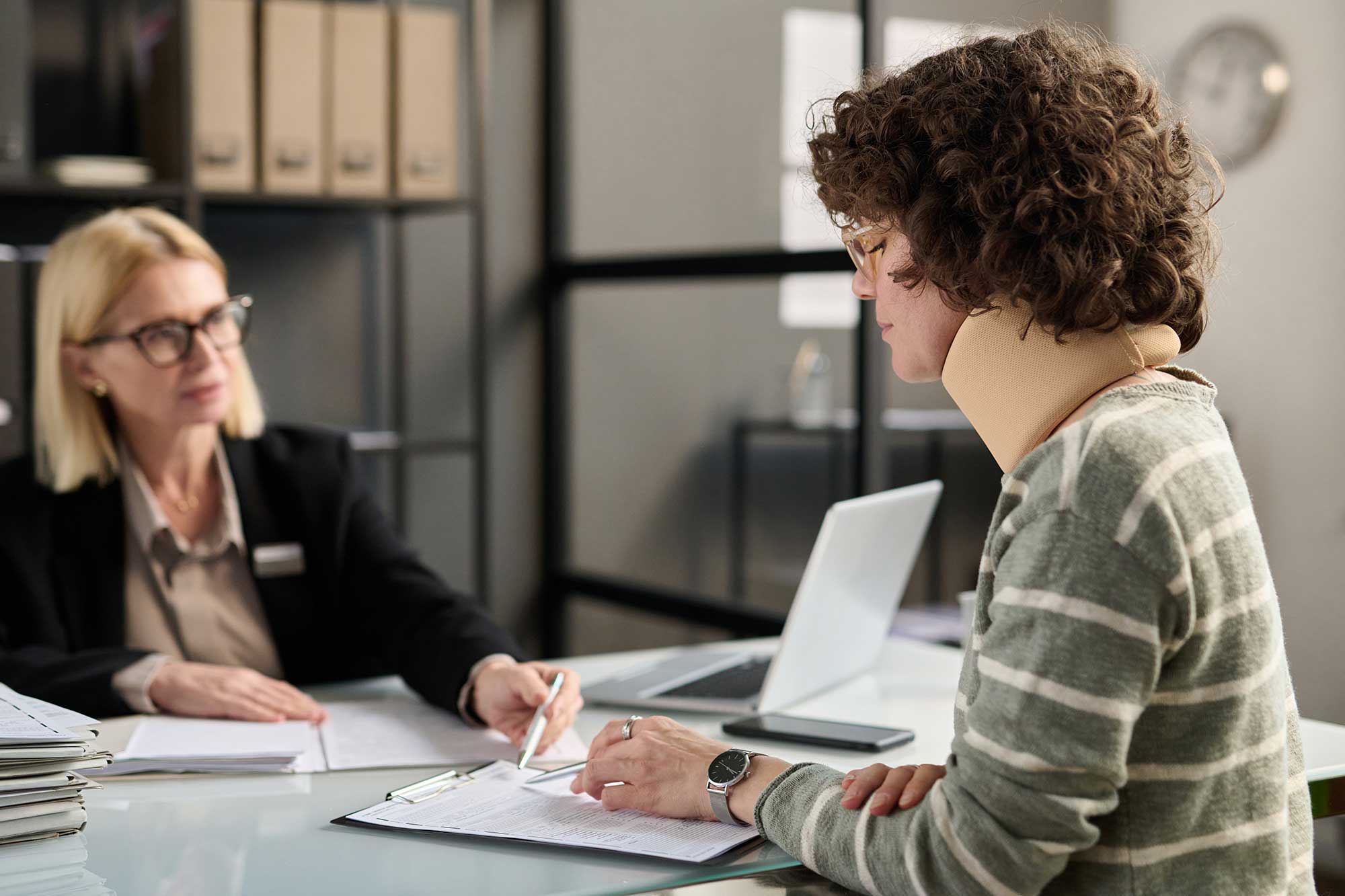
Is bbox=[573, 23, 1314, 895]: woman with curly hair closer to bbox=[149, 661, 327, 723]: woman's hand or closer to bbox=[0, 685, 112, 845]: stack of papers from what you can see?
bbox=[0, 685, 112, 845]: stack of papers

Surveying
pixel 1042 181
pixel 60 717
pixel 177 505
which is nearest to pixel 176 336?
pixel 177 505

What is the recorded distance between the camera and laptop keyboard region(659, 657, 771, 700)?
1.61m

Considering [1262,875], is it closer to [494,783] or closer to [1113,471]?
[1113,471]

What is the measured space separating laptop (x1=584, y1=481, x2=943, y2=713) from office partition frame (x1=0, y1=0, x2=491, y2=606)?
149cm

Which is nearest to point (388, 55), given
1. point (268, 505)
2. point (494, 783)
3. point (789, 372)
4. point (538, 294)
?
point (538, 294)

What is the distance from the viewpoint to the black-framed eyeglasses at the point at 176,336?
6.29ft

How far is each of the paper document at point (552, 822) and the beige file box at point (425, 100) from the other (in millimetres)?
2137

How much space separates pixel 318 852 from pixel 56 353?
1.17 metres

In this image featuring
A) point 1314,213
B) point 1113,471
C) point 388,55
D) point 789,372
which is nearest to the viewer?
point 1113,471

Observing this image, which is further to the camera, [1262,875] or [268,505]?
[268,505]

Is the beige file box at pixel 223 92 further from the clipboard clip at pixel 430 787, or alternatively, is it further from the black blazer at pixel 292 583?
the clipboard clip at pixel 430 787

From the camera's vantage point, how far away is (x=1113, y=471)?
2.75 ft

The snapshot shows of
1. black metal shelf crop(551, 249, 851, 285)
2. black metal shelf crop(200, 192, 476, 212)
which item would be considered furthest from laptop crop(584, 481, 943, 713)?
black metal shelf crop(200, 192, 476, 212)

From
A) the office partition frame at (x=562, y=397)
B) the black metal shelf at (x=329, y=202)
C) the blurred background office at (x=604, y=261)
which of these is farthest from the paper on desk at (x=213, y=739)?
the office partition frame at (x=562, y=397)
